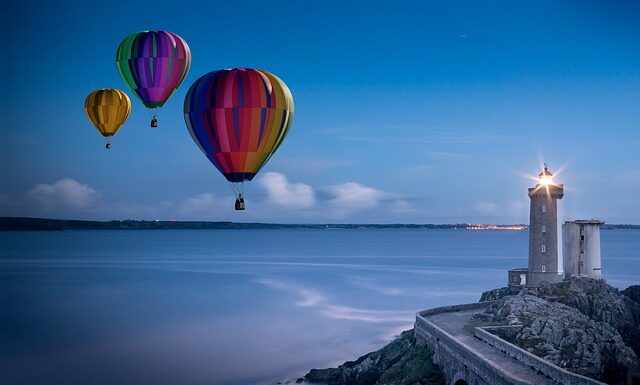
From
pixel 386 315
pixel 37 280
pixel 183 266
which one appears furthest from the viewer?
pixel 183 266

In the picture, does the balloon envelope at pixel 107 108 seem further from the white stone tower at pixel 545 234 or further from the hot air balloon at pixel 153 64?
the white stone tower at pixel 545 234

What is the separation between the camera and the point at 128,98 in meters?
46.5

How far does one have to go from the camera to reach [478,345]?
27.6m

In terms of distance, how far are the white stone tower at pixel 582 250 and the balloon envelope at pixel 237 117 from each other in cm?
2074

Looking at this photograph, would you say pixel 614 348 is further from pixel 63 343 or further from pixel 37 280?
pixel 37 280

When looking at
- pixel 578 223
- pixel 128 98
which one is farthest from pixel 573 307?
pixel 128 98

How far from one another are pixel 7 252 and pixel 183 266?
225 ft

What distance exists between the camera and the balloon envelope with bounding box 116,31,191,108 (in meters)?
38.2

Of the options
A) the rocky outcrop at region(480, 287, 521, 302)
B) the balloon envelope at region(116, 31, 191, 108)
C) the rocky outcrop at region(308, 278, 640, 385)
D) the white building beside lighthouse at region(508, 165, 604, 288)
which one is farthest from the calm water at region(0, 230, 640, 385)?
the balloon envelope at region(116, 31, 191, 108)

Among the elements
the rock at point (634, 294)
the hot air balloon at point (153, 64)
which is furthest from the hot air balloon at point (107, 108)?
the rock at point (634, 294)

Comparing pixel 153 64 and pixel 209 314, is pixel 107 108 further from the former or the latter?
pixel 209 314

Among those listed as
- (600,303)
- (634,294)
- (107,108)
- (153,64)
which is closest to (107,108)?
(107,108)

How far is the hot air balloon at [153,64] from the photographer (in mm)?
38156

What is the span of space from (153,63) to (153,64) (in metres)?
Answer: 0.06
